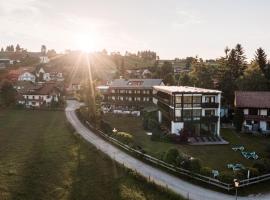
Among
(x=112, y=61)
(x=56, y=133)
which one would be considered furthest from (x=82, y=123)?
(x=112, y=61)

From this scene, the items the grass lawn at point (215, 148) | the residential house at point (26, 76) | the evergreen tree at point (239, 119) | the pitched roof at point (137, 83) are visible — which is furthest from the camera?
the residential house at point (26, 76)

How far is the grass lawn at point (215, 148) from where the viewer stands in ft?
135

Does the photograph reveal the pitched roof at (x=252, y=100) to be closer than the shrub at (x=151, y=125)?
Yes

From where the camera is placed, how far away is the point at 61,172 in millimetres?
35969

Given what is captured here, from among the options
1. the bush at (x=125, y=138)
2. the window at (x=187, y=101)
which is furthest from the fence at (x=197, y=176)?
the window at (x=187, y=101)

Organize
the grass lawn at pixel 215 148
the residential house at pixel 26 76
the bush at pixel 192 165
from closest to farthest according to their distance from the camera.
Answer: the bush at pixel 192 165
the grass lawn at pixel 215 148
the residential house at pixel 26 76

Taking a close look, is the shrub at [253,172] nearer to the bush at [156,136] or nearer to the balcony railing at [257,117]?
the bush at [156,136]

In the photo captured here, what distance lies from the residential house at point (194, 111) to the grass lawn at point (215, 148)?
3.56 meters

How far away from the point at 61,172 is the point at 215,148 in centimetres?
2301

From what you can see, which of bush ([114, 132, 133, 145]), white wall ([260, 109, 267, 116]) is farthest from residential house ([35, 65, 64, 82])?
white wall ([260, 109, 267, 116])

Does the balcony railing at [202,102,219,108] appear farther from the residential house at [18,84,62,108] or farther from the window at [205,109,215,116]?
the residential house at [18,84,62,108]

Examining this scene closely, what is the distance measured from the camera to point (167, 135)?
5250 centimetres

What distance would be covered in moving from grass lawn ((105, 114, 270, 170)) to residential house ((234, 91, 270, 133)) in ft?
11.7

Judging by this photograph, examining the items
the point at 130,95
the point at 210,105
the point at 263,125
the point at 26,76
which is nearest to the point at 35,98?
the point at 130,95
